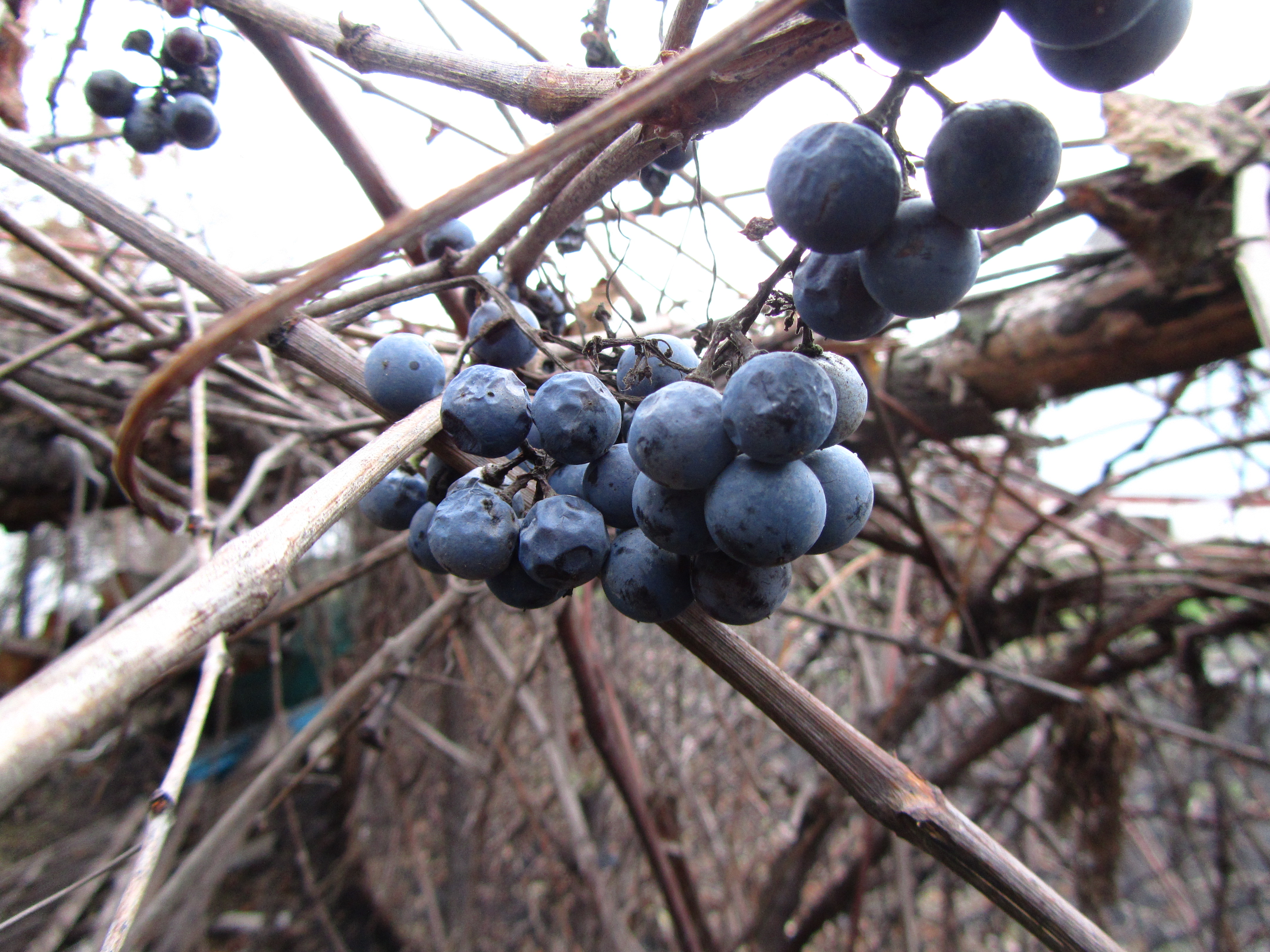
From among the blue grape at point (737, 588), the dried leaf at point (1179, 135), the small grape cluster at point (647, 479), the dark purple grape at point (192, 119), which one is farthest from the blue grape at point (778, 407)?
the dried leaf at point (1179, 135)

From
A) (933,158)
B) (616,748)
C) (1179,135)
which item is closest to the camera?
(933,158)

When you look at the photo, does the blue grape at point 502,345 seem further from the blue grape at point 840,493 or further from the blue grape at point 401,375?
the blue grape at point 840,493

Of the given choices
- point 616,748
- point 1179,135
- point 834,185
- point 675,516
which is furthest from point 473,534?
point 1179,135

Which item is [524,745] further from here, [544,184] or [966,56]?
[966,56]

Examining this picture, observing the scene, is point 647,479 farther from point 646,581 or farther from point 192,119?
point 192,119

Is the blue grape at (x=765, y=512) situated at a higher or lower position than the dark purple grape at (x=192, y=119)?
lower
